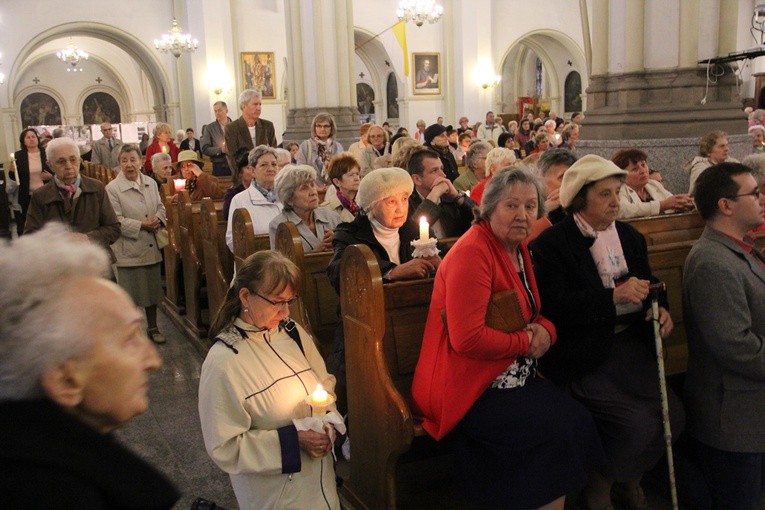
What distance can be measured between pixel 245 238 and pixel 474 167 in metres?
3.27

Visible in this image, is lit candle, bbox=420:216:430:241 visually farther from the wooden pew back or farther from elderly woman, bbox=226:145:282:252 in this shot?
elderly woman, bbox=226:145:282:252

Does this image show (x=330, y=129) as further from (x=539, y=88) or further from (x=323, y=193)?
(x=539, y=88)

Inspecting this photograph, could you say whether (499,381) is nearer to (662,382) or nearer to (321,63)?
(662,382)

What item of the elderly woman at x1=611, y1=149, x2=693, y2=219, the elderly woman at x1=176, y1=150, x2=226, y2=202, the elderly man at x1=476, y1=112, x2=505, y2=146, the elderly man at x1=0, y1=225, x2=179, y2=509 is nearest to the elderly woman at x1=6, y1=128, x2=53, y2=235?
the elderly woman at x1=176, y1=150, x2=226, y2=202

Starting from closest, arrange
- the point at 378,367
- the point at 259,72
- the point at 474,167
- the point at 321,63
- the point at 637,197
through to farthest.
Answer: the point at 378,367
the point at 637,197
the point at 474,167
the point at 321,63
the point at 259,72

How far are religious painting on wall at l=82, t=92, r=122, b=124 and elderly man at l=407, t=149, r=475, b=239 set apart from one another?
34466 millimetres

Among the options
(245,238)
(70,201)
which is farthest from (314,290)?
(70,201)

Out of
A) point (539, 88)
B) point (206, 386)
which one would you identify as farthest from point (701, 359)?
point (539, 88)

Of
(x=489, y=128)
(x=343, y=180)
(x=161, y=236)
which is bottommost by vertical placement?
(x=161, y=236)

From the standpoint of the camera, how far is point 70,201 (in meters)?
5.21

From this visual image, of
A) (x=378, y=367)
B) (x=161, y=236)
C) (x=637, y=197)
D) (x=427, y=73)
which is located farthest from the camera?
(x=427, y=73)

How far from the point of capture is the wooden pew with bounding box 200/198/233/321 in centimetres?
575

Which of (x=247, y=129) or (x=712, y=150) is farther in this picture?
(x=247, y=129)

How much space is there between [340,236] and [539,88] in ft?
83.4
